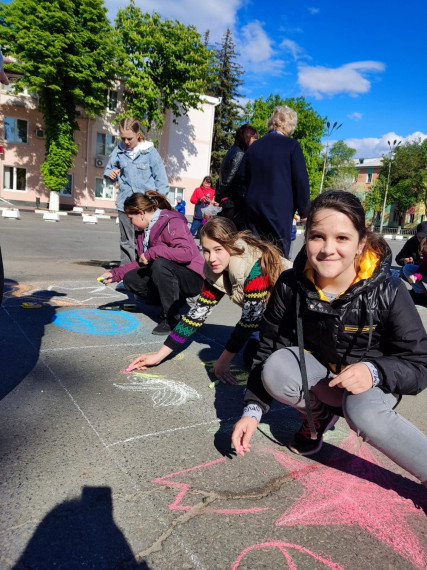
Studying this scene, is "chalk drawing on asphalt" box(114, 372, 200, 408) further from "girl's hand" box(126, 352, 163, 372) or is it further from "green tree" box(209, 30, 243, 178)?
"green tree" box(209, 30, 243, 178)

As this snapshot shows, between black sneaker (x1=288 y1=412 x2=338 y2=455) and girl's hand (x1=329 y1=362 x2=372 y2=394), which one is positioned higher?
girl's hand (x1=329 y1=362 x2=372 y2=394)

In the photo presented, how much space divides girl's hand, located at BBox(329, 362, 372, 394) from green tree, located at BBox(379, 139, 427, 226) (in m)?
47.5

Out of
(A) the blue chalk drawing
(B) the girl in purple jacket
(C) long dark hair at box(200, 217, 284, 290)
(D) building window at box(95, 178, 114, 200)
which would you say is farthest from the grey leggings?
(D) building window at box(95, 178, 114, 200)

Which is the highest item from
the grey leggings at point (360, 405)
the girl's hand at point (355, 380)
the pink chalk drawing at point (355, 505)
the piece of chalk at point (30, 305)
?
the girl's hand at point (355, 380)

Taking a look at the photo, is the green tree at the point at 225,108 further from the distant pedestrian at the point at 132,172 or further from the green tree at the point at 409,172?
the distant pedestrian at the point at 132,172

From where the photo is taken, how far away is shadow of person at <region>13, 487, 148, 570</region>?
1355 millimetres

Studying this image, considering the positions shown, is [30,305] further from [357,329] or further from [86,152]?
[86,152]

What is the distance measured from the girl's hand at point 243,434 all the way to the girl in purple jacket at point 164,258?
199cm

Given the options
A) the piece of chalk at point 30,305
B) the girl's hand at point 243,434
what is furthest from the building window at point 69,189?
the girl's hand at point 243,434

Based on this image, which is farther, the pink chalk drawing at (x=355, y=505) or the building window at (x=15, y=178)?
the building window at (x=15, y=178)

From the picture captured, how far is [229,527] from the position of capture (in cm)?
156

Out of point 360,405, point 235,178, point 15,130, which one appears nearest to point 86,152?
point 15,130

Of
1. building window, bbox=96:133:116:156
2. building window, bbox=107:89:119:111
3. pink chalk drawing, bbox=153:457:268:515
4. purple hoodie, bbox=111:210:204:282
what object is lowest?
pink chalk drawing, bbox=153:457:268:515

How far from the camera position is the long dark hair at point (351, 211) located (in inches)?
70.2
